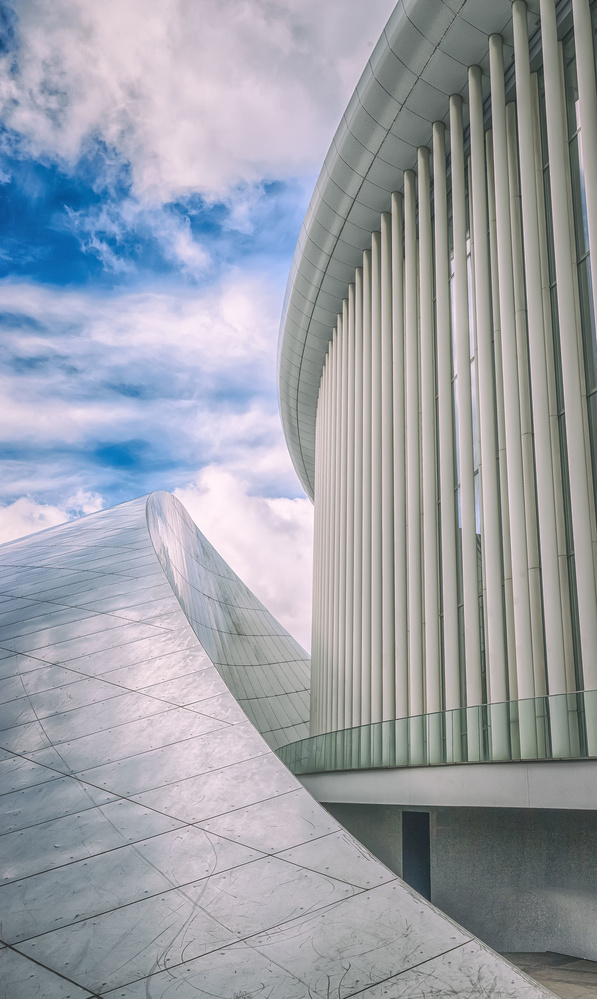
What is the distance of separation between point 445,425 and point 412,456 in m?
1.62

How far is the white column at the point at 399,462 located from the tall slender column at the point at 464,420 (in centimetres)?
296

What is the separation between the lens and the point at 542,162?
13.5 metres

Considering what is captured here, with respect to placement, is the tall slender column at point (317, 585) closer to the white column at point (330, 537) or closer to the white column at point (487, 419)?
the white column at point (330, 537)

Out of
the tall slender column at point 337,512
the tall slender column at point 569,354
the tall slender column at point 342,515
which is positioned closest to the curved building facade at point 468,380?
the tall slender column at point 569,354

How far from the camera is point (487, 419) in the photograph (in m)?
14.1

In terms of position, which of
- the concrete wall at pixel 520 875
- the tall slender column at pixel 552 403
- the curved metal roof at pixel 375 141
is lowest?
the concrete wall at pixel 520 875

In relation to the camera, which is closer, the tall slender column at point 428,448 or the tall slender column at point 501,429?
the tall slender column at point 501,429

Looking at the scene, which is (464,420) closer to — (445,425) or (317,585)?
(445,425)

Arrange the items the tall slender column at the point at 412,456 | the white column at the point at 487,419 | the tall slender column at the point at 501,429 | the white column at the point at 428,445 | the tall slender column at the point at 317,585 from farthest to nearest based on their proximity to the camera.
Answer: the tall slender column at the point at 317,585, the tall slender column at the point at 412,456, the white column at the point at 428,445, the white column at the point at 487,419, the tall slender column at the point at 501,429

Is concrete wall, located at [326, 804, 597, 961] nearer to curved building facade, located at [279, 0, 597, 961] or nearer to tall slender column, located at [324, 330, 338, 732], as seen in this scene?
curved building facade, located at [279, 0, 597, 961]

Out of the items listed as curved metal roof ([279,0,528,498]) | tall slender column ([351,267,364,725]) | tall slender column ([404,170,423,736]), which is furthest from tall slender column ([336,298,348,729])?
tall slender column ([404,170,423,736])

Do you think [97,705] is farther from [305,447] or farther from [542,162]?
[305,447]

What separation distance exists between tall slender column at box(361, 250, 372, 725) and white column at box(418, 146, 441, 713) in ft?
11.9

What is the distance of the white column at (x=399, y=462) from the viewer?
1753 centimetres
